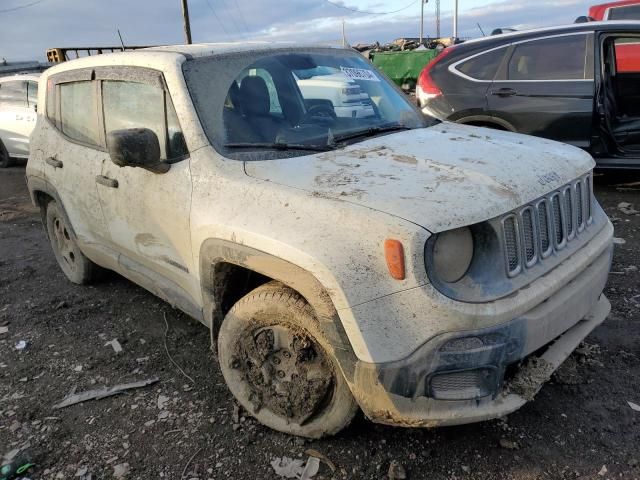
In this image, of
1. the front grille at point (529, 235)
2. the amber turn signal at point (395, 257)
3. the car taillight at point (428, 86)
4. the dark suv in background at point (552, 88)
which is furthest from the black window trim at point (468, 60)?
the amber turn signal at point (395, 257)

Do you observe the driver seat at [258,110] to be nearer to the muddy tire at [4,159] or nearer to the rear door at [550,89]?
the rear door at [550,89]

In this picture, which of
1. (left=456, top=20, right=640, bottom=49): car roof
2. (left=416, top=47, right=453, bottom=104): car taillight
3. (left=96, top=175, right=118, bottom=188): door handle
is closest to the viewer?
(left=96, top=175, right=118, bottom=188): door handle

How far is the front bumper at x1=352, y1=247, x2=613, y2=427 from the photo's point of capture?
2.09m

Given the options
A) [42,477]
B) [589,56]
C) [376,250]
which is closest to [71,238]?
[42,477]

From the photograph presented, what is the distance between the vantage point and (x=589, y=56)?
5.87 meters

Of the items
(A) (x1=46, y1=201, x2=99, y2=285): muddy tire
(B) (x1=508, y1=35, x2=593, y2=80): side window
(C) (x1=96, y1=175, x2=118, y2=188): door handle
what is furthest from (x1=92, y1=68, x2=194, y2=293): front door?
(B) (x1=508, y1=35, x2=593, y2=80): side window

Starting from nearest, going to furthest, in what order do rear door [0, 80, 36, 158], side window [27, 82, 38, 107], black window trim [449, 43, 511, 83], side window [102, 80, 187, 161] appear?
side window [102, 80, 187, 161]
black window trim [449, 43, 511, 83]
side window [27, 82, 38, 107]
rear door [0, 80, 36, 158]

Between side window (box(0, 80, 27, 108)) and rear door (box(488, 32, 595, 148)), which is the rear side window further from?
side window (box(0, 80, 27, 108))

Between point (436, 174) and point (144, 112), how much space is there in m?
1.78

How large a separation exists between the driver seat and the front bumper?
1377 millimetres

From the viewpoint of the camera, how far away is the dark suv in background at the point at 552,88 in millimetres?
5852

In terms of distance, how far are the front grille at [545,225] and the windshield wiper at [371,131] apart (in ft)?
3.47

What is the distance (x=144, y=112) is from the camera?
3.20 m

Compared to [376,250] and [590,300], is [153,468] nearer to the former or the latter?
[376,250]
